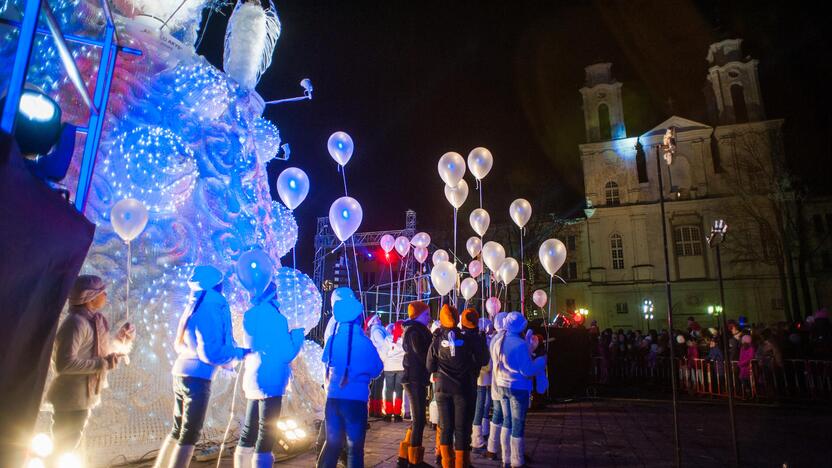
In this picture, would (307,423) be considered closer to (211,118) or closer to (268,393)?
(268,393)

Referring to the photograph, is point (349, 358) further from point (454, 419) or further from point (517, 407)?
point (517, 407)

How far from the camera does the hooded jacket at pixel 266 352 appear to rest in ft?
12.3

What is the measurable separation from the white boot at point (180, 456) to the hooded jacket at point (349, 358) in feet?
3.68

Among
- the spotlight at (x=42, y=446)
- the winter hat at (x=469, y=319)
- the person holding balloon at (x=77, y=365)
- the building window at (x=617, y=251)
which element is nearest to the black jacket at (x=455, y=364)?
the winter hat at (x=469, y=319)

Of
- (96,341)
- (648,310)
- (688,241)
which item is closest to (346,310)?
(96,341)

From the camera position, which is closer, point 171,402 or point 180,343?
point 180,343

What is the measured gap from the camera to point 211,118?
6254 mm

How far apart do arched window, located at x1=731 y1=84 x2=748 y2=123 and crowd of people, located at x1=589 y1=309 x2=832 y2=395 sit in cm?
2413

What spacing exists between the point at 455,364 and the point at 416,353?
65 cm

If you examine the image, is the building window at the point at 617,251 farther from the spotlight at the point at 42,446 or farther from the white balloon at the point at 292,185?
the spotlight at the point at 42,446

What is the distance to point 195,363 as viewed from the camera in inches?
146

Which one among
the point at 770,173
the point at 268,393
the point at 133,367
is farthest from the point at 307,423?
the point at 770,173

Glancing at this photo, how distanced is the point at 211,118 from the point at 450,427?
4911 mm

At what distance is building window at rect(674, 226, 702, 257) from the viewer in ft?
102
